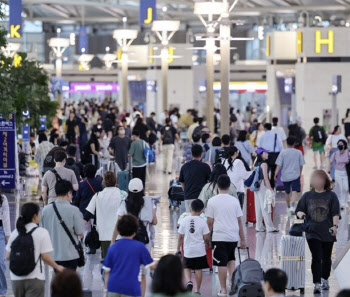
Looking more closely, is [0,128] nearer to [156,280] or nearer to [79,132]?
[79,132]

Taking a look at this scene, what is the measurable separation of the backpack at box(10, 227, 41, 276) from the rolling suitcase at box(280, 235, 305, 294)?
4.56m

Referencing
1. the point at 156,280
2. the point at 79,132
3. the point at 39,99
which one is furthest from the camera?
the point at 79,132

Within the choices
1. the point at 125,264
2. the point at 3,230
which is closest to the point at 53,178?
the point at 3,230

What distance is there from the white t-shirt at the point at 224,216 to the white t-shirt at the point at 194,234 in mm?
278

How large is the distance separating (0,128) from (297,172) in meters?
7.60

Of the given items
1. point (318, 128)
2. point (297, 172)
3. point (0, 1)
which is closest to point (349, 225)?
point (297, 172)

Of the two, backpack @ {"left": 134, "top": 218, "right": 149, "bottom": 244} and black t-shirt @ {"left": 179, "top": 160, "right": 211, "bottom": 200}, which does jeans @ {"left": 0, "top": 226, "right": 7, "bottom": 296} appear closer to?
backpack @ {"left": 134, "top": 218, "right": 149, "bottom": 244}

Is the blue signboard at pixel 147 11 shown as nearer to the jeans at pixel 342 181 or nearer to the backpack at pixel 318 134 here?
the backpack at pixel 318 134

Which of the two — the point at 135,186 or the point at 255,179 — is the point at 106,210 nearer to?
the point at 135,186

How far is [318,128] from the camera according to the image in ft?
111

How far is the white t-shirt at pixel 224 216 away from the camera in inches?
543

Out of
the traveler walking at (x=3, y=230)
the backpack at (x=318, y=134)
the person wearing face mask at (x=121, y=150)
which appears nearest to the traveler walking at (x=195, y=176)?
the traveler walking at (x=3, y=230)

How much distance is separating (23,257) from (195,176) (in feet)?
23.1

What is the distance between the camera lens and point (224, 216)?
13.8 metres
